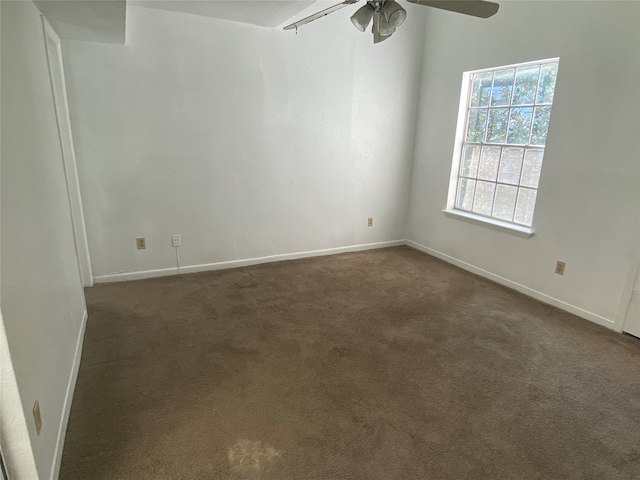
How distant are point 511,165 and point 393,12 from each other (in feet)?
6.85

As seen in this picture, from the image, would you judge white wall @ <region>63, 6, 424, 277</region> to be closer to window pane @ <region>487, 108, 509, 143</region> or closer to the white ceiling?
the white ceiling

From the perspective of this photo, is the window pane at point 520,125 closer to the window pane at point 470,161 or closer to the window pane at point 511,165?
the window pane at point 511,165

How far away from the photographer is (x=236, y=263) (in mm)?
4012

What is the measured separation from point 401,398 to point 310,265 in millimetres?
2167

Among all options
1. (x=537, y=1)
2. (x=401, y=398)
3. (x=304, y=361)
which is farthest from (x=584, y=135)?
(x=304, y=361)

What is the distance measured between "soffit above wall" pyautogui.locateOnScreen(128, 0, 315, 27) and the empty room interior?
3cm

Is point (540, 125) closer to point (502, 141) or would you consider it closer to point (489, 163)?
point (502, 141)

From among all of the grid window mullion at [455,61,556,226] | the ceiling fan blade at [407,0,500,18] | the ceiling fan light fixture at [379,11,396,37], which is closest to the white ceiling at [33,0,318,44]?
the ceiling fan light fixture at [379,11,396,37]

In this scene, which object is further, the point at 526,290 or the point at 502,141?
the point at 502,141

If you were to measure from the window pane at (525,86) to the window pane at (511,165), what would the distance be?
419 mm

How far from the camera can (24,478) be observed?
133 cm

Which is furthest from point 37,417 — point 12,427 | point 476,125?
point 476,125

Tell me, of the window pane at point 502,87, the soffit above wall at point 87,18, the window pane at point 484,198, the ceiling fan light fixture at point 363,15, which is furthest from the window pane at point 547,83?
the soffit above wall at point 87,18

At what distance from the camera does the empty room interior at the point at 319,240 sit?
172 centimetres
